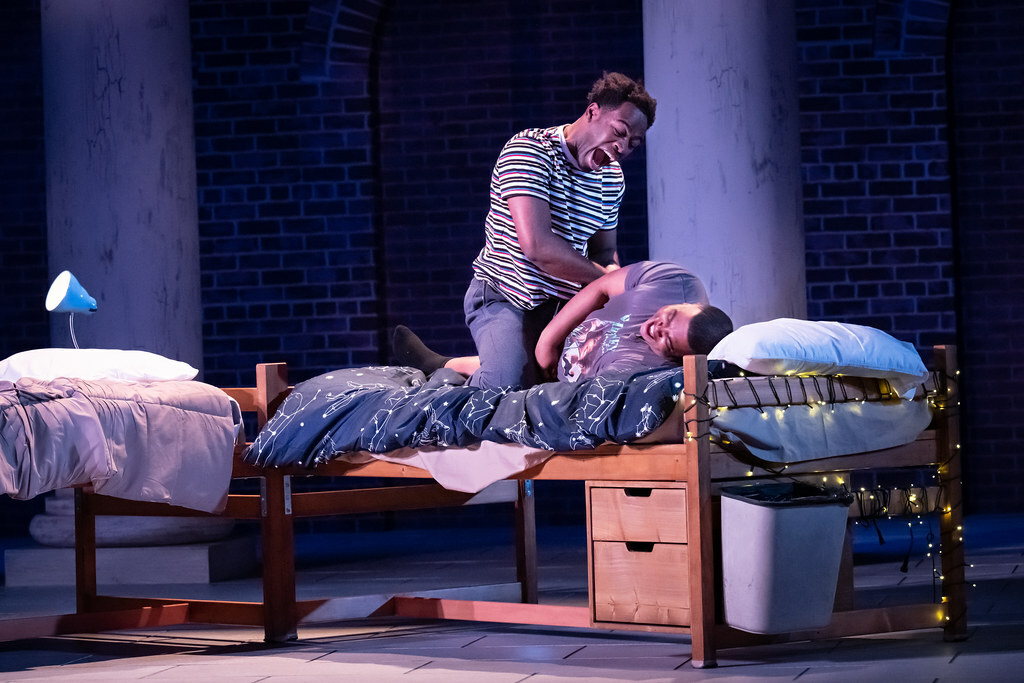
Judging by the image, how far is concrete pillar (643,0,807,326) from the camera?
4.87m

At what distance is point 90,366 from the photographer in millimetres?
4152

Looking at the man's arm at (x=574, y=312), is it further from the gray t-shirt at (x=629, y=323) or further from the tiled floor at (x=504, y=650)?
the tiled floor at (x=504, y=650)

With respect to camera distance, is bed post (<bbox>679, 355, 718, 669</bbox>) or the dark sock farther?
the dark sock

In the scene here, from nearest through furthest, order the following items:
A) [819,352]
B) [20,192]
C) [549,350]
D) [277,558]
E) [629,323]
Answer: [819,352] → [629,323] → [549,350] → [277,558] → [20,192]

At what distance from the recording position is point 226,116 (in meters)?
7.41

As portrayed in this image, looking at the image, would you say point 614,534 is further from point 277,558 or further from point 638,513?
point 277,558

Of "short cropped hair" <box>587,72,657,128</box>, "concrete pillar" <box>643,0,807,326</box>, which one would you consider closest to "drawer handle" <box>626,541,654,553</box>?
"short cropped hair" <box>587,72,657,128</box>

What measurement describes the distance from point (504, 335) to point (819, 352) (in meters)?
1.00

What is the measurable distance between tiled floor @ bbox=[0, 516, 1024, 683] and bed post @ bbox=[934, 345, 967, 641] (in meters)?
0.11

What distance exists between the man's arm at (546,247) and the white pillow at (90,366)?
1.18 m

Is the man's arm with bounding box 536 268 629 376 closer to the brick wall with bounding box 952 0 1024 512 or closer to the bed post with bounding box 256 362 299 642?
the bed post with bounding box 256 362 299 642

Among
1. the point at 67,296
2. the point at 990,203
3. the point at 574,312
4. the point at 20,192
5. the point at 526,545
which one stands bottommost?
the point at 526,545

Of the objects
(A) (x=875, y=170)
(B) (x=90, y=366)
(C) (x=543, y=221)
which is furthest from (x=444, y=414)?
(A) (x=875, y=170)

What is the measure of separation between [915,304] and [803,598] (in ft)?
13.6
